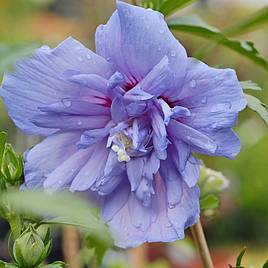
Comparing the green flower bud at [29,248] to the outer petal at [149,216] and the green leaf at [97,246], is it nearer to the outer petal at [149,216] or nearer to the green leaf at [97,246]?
the outer petal at [149,216]

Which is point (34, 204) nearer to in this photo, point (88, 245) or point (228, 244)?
point (88, 245)

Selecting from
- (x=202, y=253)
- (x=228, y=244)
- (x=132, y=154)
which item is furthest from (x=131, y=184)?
(x=228, y=244)

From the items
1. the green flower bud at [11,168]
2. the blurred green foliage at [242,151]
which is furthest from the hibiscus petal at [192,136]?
the blurred green foliage at [242,151]

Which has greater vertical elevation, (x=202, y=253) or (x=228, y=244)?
(x=202, y=253)

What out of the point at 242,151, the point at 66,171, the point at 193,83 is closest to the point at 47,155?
the point at 66,171

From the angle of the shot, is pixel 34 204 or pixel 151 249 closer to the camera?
pixel 34 204
